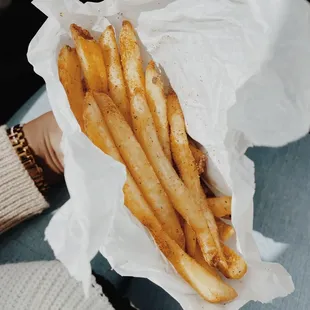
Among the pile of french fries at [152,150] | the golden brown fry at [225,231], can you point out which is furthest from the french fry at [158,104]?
the golden brown fry at [225,231]

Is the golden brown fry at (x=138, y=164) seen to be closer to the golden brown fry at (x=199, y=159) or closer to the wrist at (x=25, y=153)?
the golden brown fry at (x=199, y=159)

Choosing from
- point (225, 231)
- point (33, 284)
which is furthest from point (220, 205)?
point (33, 284)

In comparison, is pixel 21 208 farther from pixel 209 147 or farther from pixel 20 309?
pixel 209 147

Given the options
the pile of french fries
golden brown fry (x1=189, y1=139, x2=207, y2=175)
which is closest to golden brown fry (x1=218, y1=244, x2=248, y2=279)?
the pile of french fries

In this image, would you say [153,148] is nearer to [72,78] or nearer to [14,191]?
[72,78]

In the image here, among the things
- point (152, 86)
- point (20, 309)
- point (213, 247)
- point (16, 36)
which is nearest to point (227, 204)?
point (213, 247)
